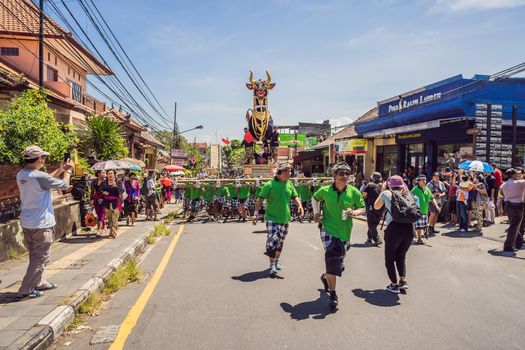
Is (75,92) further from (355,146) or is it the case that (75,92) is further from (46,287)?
(46,287)

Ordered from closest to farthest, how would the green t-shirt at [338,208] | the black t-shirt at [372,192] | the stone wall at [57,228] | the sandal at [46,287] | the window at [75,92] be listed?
1. the green t-shirt at [338,208]
2. the sandal at [46,287]
3. the stone wall at [57,228]
4. the black t-shirt at [372,192]
5. the window at [75,92]

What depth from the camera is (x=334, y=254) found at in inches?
230

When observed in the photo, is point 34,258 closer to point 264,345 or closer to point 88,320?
point 88,320

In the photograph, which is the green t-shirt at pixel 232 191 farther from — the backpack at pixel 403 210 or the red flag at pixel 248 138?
the backpack at pixel 403 210

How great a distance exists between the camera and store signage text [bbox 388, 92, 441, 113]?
19778 mm

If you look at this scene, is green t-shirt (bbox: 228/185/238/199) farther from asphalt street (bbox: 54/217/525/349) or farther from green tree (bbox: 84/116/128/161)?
asphalt street (bbox: 54/217/525/349)

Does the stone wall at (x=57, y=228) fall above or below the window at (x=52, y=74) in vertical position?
below

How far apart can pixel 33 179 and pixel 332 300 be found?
4.08 metres

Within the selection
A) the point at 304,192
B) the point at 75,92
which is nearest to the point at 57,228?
the point at 304,192

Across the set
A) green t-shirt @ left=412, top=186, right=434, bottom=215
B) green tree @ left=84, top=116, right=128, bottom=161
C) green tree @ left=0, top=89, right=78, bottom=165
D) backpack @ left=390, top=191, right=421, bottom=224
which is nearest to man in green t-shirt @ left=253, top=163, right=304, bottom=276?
backpack @ left=390, top=191, right=421, bottom=224

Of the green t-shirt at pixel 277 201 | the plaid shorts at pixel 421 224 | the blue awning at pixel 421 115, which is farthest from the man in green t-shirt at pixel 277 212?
the blue awning at pixel 421 115

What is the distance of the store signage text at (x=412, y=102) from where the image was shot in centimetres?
1978

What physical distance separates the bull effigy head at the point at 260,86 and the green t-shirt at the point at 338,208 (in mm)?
13819

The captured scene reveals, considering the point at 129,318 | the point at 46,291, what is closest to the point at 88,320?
the point at 129,318
